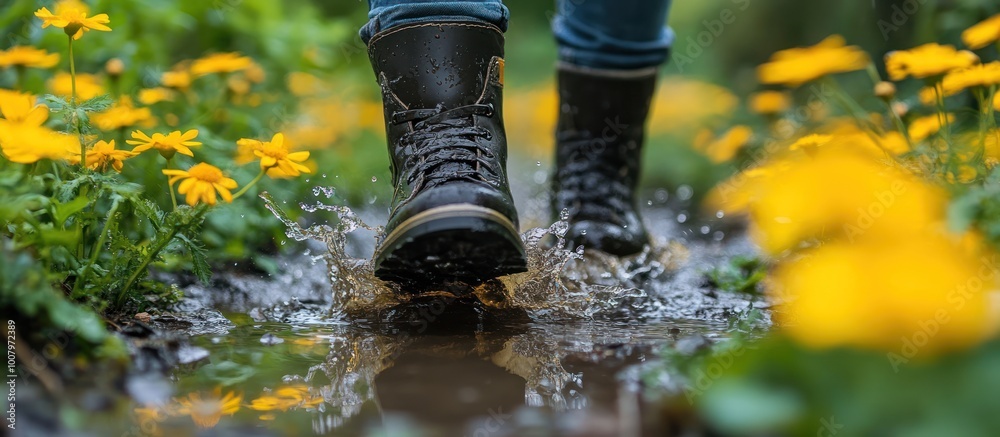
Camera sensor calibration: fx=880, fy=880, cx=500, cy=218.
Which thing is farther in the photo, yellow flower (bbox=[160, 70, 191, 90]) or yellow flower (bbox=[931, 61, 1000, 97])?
yellow flower (bbox=[160, 70, 191, 90])

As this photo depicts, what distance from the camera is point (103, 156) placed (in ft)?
5.08

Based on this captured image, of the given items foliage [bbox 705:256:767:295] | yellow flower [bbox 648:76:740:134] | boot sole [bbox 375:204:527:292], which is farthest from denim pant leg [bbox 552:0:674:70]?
yellow flower [bbox 648:76:740:134]

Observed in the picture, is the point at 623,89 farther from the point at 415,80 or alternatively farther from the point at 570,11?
the point at 415,80

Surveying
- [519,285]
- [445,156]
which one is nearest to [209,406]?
[445,156]

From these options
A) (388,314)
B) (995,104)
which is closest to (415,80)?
(388,314)

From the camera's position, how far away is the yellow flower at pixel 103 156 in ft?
5.06

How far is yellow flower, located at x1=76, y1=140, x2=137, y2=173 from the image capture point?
1.54 metres

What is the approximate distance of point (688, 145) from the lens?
533 cm

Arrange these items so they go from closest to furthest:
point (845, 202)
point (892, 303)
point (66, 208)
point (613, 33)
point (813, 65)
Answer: point (892, 303) < point (845, 202) < point (66, 208) < point (813, 65) < point (613, 33)

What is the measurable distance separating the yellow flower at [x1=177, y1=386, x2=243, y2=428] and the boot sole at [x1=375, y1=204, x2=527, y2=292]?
0.47m

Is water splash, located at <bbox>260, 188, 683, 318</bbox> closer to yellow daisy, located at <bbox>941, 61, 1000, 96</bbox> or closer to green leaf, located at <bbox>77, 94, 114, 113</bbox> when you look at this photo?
green leaf, located at <bbox>77, 94, 114, 113</bbox>

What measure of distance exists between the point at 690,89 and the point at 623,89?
4.41m

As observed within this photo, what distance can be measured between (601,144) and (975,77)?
0.98 metres

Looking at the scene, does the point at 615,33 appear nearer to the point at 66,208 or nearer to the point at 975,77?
the point at 975,77
